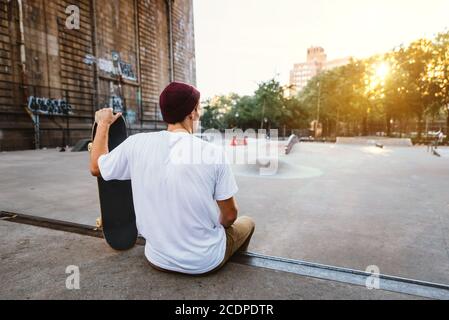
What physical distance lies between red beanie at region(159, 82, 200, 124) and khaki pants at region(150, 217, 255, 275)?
1013 mm

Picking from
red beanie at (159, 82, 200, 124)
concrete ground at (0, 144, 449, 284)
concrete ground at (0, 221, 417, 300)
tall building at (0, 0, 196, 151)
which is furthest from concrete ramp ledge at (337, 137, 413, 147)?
red beanie at (159, 82, 200, 124)

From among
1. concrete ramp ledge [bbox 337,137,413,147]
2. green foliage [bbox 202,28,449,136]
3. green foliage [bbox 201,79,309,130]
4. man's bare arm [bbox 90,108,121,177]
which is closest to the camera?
man's bare arm [bbox 90,108,121,177]

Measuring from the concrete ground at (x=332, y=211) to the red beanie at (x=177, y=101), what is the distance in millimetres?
1914

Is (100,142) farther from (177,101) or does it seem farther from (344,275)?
(344,275)

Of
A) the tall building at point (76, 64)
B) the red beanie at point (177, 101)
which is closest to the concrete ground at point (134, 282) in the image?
the red beanie at point (177, 101)

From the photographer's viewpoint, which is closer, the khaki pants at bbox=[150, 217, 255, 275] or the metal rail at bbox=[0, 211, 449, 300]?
the metal rail at bbox=[0, 211, 449, 300]

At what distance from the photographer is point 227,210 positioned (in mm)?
2035

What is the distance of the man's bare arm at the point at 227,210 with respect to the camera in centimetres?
198

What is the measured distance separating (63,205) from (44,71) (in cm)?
1587

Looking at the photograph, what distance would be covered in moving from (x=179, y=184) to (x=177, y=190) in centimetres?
4

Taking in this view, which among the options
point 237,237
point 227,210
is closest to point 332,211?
point 237,237

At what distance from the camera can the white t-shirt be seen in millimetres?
1848

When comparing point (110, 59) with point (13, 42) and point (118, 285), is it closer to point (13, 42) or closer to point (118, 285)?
point (13, 42)

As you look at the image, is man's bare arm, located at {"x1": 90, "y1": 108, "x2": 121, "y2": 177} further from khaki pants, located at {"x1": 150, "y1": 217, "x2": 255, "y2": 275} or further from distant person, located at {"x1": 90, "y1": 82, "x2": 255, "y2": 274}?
khaki pants, located at {"x1": 150, "y1": 217, "x2": 255, "y2": 275}
